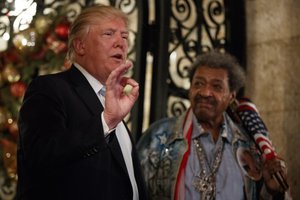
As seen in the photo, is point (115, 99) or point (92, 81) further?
point (92, 81)

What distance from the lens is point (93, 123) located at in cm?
234

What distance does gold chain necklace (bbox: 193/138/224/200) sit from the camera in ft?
12.4

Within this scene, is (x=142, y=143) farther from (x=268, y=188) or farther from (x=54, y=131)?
(x=54, y=131)

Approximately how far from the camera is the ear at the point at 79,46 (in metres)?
2.76

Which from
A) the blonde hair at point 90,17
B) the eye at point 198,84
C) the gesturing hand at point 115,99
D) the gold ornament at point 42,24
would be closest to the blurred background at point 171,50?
the gold ornament at point 42,24

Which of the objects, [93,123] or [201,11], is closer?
[93,123]

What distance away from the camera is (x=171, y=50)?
5434mm

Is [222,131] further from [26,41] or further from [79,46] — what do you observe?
[26,41]

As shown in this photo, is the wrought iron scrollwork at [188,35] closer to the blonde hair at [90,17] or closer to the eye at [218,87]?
the eye at [218,87]

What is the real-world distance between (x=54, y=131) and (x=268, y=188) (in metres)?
2.17

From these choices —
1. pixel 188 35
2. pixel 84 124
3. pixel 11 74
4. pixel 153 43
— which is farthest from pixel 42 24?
pixel 84 124

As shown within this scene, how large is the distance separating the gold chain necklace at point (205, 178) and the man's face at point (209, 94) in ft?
0.70

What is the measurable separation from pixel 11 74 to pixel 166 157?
1.81m

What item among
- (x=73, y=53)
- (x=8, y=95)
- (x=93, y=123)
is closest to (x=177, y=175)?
(x=73, y=53)
